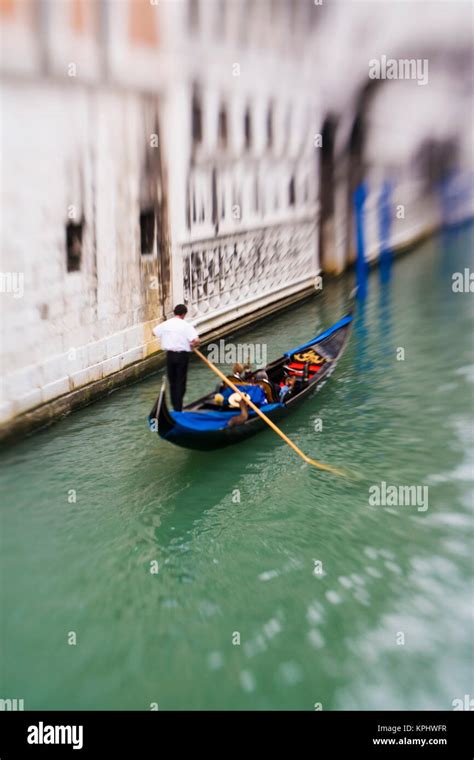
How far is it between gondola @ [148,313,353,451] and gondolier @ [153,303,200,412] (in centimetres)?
15

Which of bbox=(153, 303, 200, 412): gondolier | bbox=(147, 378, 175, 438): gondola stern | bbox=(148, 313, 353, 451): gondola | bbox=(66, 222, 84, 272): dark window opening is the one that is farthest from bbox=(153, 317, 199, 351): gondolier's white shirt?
bbox=(66, 222, 84, 272): dark window opening

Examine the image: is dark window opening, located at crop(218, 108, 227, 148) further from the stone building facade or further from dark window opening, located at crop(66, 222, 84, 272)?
dark window opening, located at crop(66, 222, 84, 272)

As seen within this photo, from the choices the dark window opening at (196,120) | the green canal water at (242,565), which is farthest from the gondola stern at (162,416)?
the dark window opening at (196,120)

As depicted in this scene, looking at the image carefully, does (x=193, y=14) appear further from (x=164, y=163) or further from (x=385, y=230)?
(x=385, y=230)

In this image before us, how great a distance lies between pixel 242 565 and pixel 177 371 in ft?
4.33

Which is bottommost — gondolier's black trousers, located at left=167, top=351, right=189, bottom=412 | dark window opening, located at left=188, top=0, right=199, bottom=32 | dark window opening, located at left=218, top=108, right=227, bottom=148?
gondolier's black trousers, located at left=167, top=351, right=189, bottom=412

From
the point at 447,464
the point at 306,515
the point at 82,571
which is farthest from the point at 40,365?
the point at 447,464

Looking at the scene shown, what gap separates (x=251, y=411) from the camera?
3971mm

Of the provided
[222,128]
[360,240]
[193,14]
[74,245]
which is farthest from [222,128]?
[360,240]

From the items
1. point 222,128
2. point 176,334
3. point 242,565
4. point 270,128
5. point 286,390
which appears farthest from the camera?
point 270,128

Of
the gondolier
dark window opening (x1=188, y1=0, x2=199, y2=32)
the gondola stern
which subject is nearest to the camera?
the gondola stern

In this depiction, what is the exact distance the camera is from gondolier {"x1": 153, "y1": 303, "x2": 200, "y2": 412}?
383 cm

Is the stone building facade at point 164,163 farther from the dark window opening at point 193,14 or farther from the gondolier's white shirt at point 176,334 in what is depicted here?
the gondolier's white shirt at point 176,334

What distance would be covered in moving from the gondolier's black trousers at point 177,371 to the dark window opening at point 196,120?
103 inches
